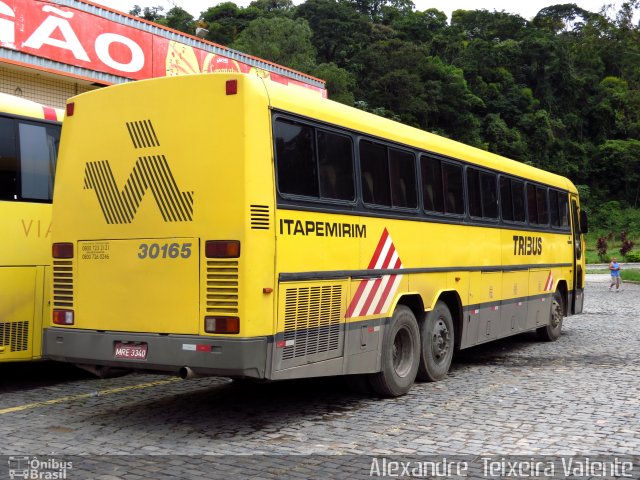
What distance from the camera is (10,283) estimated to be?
863 centimetres

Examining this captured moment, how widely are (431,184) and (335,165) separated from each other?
2.35 metres

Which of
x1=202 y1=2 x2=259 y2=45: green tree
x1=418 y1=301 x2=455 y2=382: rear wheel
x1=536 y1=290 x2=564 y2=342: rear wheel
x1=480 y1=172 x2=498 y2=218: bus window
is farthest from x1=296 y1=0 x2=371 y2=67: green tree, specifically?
x1=418 y1=301 x2=455 y2=382: rear wheel

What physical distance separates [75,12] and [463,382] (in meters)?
12.1

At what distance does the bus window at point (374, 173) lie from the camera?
26.5ft

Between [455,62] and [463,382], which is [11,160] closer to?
[463,382]

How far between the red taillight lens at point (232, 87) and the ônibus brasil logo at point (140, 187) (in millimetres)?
867

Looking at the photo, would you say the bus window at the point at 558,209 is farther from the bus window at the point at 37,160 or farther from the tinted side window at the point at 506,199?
the bus window at the point at 37,160

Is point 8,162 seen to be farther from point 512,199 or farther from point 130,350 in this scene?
point 512,199

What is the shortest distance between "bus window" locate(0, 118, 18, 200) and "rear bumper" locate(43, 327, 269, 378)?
85.3 inches

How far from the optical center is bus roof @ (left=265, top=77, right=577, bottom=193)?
7020 mm

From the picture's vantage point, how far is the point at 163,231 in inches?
268

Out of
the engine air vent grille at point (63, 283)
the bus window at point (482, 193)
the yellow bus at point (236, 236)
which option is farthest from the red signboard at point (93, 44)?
the bus window at point (482, 193)

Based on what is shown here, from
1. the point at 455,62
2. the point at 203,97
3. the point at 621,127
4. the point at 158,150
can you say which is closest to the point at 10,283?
the point at 158,150

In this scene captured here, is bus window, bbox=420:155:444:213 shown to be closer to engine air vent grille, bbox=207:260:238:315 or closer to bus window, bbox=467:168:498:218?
bus window, bbox=467:168:498:218
